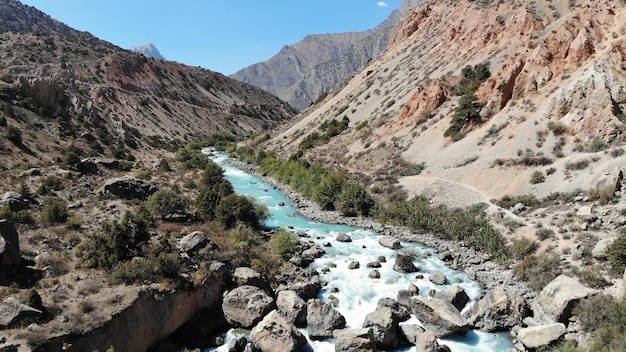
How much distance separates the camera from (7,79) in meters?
49.0

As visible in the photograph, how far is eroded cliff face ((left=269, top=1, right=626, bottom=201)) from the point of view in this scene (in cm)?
3108

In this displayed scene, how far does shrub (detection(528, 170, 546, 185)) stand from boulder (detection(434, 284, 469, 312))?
540 inches

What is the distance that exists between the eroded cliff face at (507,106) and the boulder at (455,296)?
506 inches

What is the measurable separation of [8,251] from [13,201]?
9.84m

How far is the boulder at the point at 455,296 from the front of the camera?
1970 cm

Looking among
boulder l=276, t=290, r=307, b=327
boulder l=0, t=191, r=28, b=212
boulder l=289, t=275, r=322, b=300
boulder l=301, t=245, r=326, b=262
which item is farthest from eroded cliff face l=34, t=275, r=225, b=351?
boulder l=0, t=191, r=28, b=212

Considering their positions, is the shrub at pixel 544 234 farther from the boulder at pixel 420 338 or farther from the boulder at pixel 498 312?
the boulder at pixel 420 338

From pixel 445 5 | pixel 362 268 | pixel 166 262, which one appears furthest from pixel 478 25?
pixel 166 262

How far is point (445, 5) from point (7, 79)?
6963cm

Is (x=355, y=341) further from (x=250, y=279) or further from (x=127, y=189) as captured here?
(x=127, y=189)

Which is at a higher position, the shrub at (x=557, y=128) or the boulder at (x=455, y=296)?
the shrub at (x=557, y=128)

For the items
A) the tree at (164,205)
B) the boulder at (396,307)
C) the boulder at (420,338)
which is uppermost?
the tree at (164,205)

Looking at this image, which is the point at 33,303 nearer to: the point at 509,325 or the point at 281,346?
the point at 281,346

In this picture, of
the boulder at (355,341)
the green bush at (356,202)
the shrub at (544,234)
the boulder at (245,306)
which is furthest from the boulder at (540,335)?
the green bush at (356,202)
